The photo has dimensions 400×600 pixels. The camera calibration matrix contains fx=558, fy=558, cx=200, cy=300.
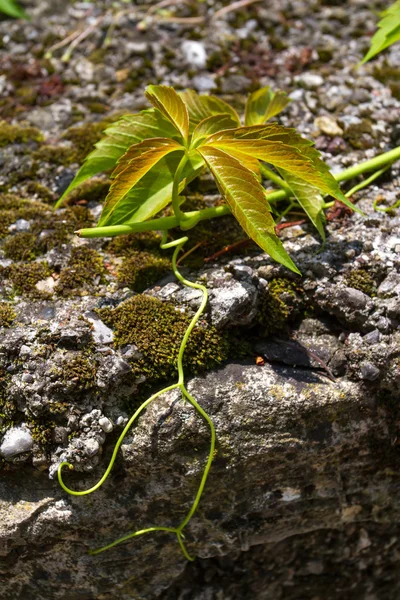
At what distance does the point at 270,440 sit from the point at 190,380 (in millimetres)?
324

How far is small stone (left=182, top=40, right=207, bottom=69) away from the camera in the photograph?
9.68ft

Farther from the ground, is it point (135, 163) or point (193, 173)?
point (135, 163)

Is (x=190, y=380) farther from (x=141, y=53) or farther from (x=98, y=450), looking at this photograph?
(x=141, y=53)

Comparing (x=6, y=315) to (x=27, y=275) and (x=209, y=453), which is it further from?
(x=209, y=453)

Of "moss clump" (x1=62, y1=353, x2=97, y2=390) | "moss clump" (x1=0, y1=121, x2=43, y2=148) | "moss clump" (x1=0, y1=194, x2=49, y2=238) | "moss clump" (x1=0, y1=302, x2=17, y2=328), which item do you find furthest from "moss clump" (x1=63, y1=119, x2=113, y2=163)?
"moss clump" (x1=62, y1=353, x2=97, y2=390)

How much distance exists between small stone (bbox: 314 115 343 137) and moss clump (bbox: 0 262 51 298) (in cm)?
138

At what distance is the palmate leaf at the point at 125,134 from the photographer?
6.45ft

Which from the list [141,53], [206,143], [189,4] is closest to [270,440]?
[206,143]

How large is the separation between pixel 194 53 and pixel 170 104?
1.35 m

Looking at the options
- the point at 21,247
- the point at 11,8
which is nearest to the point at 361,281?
the point at 21,247

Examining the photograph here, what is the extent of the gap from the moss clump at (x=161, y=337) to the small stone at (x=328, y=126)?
1186 millimetres

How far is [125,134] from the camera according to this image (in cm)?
201

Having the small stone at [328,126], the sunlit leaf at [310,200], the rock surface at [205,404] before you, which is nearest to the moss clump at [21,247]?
the rock surface at [205,404]

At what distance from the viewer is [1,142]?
257 centimetres
